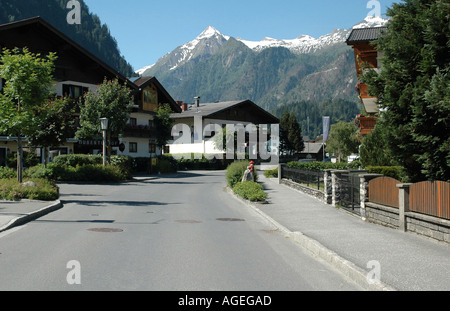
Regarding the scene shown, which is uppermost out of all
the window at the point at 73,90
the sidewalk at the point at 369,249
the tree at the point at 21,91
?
the window at the point at 73,90

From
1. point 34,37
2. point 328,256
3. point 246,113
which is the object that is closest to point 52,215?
point 328,256

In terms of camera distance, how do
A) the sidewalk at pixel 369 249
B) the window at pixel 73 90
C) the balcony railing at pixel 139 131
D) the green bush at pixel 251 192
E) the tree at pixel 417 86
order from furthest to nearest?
the balcony railing at pixel 139 131
the window at pixel 73 90
the green bush at pixel 251 192
the tree at pixel 417 86
the sidewalk at pixel 369 249

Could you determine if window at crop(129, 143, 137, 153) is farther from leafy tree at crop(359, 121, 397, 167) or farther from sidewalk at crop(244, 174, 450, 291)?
sidewalk at crop(244, 174, 450, 291)

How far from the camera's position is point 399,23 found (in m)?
13.2

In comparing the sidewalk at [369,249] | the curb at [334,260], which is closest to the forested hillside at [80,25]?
the sidewalk at [369,249]

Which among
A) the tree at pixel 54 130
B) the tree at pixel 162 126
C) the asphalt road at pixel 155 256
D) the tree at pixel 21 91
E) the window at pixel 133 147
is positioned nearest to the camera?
the asphalt road at pixel 155 256

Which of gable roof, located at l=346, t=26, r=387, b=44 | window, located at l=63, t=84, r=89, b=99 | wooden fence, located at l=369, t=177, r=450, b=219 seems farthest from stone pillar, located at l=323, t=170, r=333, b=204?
window, located at l=63, t=84, r=89, b=99

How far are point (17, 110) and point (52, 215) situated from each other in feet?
20.4

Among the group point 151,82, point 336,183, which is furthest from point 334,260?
point 151,82

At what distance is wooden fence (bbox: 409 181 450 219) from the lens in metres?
9.95

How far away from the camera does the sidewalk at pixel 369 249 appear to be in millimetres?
7070

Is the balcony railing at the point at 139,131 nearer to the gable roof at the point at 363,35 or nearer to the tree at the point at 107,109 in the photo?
the tree at the point at 107,109

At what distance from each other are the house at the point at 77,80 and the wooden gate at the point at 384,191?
997 inches
